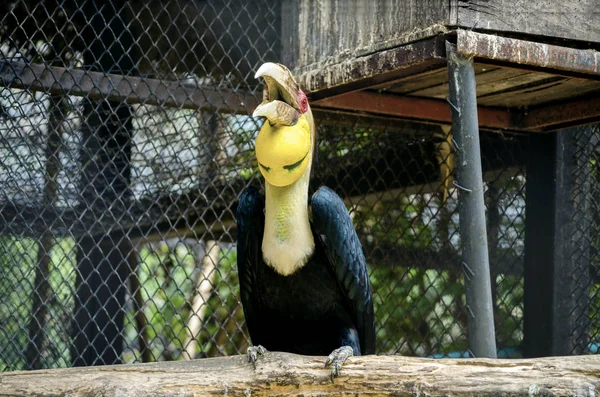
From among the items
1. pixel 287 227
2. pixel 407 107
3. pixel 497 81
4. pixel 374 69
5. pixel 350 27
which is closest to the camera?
pixel 287 227

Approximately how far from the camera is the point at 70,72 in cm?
372

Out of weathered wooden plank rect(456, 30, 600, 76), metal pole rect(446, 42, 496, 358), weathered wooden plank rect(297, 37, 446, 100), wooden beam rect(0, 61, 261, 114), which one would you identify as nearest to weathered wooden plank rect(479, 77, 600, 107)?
weathered wooden plank rect(456, 30, 600, 76)

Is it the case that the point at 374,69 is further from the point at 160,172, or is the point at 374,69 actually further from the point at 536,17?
the point at 160,172

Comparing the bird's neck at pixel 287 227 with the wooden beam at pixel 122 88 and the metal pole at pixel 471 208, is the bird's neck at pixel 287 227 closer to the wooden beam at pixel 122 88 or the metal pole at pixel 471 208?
the metal pole at pixel 471 208

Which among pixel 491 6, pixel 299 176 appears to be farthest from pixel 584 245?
pixel 299 176

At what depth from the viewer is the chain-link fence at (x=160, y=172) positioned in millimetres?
3822

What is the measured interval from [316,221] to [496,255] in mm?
1708

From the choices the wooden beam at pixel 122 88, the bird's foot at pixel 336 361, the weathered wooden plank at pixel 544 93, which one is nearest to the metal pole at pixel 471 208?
the bird's foot at pixel 336 361

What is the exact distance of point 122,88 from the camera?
383 centimetres

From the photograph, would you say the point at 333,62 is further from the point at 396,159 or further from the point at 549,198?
the point at 549,198

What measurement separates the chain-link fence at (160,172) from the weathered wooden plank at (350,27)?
0.93ft

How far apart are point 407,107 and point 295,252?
1.27m

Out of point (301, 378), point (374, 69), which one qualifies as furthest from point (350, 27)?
point (301, 378)

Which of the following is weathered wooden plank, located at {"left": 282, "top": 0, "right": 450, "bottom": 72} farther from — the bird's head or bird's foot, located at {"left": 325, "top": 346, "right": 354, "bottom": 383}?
bird's foot, located at {"left": 325, "top": 346, "right": 354, "bottom": 383}
